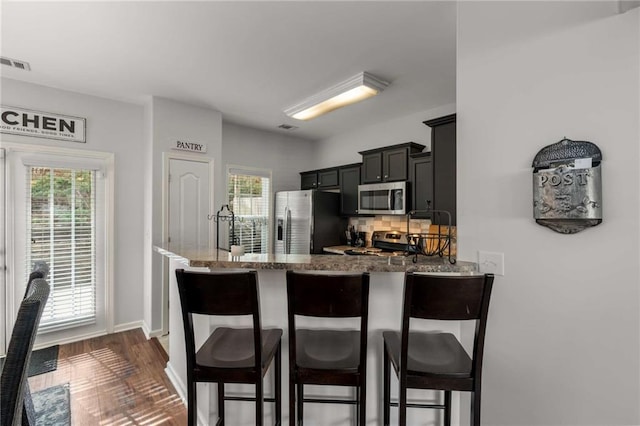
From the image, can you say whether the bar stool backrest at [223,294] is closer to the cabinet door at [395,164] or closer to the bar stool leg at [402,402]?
the bar stool leg at [402,402]

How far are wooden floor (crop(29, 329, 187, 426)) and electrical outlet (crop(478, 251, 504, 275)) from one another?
2291 mm

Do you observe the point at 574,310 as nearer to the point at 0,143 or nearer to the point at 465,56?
the point at 465,56

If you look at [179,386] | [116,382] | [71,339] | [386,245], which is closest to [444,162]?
[386,245]

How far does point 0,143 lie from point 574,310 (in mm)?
4899

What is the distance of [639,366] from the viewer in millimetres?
1250

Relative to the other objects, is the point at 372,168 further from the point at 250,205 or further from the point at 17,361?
the point at 17,361

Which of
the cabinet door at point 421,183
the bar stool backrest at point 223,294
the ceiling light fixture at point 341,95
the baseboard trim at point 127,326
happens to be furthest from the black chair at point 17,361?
the cabinet door at point 421,183

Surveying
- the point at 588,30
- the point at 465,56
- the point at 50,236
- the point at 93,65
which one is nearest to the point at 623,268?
the point at 588,30

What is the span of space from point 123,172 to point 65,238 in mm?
973

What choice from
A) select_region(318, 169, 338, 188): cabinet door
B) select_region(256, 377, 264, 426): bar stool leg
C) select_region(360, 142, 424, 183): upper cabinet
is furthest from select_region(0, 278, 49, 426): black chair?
select_region(318, 169, 338, 188): cabinet door

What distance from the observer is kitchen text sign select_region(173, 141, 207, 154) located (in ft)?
12.1

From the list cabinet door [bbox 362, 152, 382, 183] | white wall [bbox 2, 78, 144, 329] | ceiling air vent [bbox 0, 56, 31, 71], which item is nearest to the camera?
ceiling air vent [bbox 0, 56, 31, 71]

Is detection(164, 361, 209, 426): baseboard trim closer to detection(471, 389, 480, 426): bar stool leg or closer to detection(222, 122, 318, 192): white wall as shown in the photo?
detection(471, 389, 480, 426): bar stool leg

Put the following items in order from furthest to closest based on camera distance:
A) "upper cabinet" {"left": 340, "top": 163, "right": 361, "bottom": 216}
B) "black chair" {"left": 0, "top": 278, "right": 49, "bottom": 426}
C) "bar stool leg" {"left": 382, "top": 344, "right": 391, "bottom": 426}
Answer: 1. "upper cabinet" {"left": 340, "top": 163, "right": 361, "bottom": 216}
2. "bar stool leg" {"left": 382, "top": 344, "right": 391, "bottom": 426}
3. "black chair" {"left": 0, "top": 278, "right": 49, "bottom": 426}
